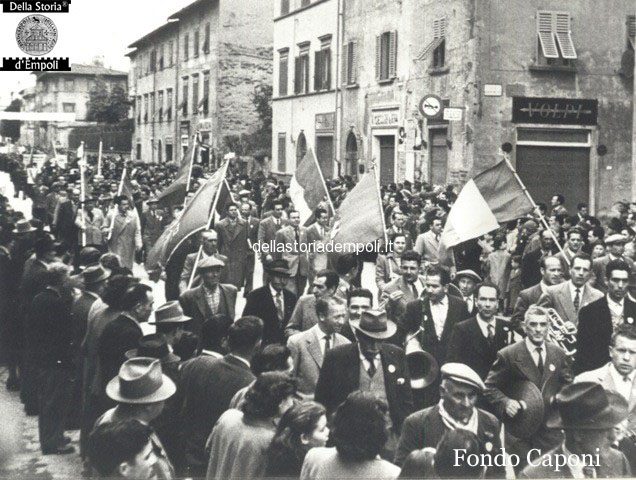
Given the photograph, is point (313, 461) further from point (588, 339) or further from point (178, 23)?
point (178, 23)

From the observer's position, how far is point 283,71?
124 feet

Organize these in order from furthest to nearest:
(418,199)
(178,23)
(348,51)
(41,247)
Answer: (178,23) < (348,51) < (418,199) < (41,247)

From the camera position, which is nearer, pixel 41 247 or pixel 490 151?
pixel 41 247

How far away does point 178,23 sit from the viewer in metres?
49.2

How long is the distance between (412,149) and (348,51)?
6184 millimetres

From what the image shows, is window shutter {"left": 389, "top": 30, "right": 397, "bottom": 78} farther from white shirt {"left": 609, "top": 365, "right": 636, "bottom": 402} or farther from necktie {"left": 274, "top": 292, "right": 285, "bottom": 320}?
white shirt {"left": 609, "top": 365, "right": 636, "bottom": 402}

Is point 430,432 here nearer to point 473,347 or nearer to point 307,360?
point 307,360

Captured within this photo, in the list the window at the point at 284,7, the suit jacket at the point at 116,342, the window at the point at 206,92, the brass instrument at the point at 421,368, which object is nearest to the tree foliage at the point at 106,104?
the window at the point at 206,92

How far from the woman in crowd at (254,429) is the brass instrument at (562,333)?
3636mm

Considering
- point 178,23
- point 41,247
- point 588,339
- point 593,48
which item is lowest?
point 588,339

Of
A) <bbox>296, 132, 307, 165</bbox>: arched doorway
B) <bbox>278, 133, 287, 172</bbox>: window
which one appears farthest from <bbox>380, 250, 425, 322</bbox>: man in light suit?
<bbox>278, 133, 287, 172</bbox>: window

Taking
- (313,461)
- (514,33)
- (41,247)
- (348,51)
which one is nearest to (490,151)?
(514,33)

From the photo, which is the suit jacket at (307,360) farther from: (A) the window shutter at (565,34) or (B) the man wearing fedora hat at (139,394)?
(A) the window shutter at (565,34)

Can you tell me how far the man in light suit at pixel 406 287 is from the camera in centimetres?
838
